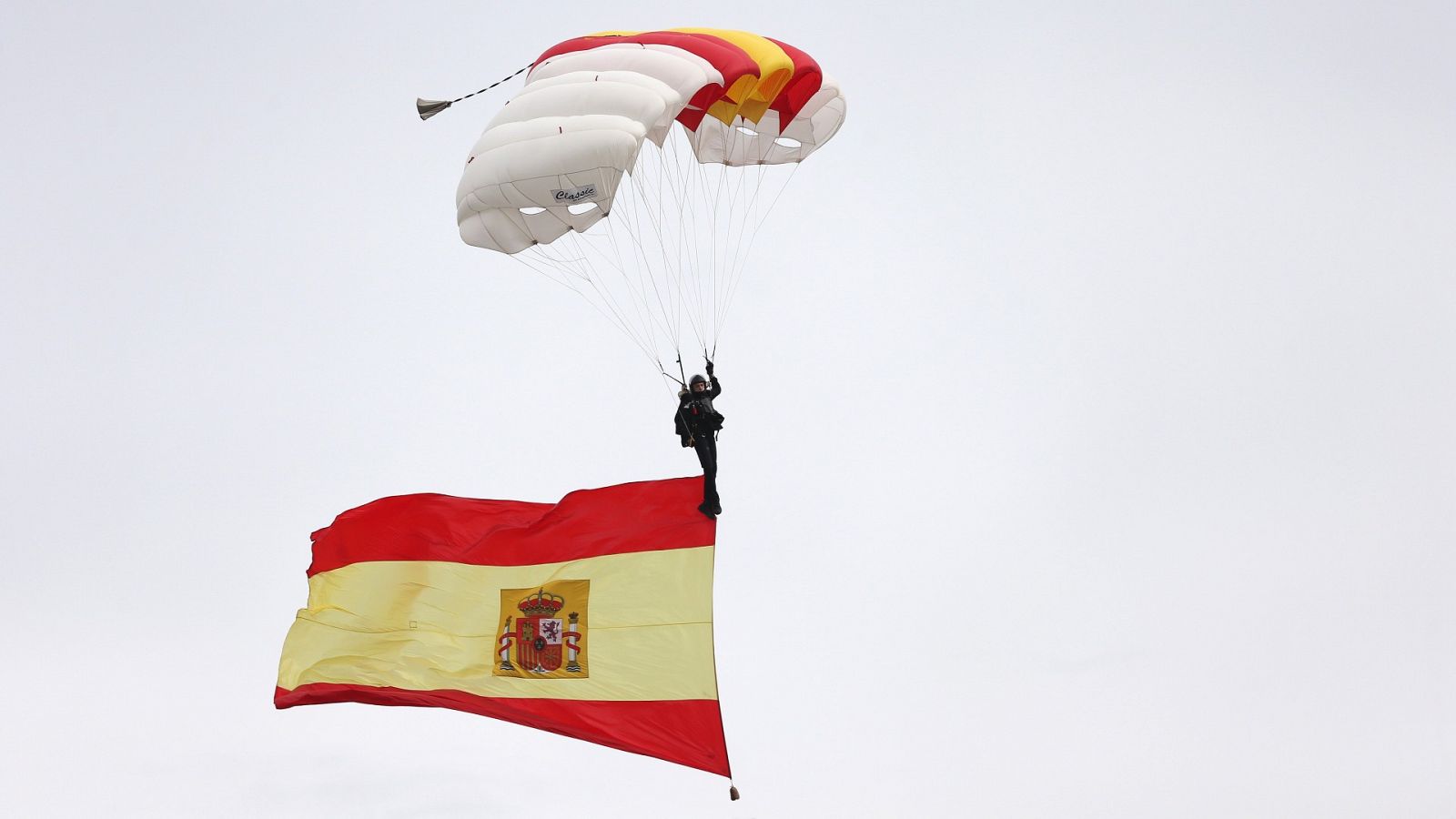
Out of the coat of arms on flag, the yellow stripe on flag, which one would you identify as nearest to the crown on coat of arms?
the coat of arms on flag

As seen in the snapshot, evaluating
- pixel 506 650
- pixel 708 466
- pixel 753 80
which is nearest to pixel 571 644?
pixel 506 650

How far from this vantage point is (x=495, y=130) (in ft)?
43.8

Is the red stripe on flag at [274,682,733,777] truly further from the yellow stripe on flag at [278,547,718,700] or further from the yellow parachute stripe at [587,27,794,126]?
the yellow parachute stripe at [587,27,794,126]

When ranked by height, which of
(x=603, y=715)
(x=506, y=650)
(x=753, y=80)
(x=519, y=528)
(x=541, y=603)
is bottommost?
(x=603, y=715)

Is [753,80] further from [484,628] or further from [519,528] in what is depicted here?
[484,628]

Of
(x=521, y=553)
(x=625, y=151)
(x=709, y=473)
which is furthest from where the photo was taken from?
(x=521, y=553)

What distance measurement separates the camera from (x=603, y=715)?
13.4m

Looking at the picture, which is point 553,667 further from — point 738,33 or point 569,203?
point 738,33

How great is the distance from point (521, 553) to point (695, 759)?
2875mm

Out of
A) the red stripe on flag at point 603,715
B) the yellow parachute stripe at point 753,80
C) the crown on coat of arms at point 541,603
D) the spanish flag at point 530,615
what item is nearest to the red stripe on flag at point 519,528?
the spanish flag at point 530,615

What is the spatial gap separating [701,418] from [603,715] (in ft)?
8.87

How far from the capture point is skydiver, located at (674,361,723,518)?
43.4 ft

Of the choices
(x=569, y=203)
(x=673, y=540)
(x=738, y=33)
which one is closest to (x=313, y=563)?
(x=673, y=540)

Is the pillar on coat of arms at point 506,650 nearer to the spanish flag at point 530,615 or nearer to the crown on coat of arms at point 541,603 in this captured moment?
the spanish flag at point 530,615
